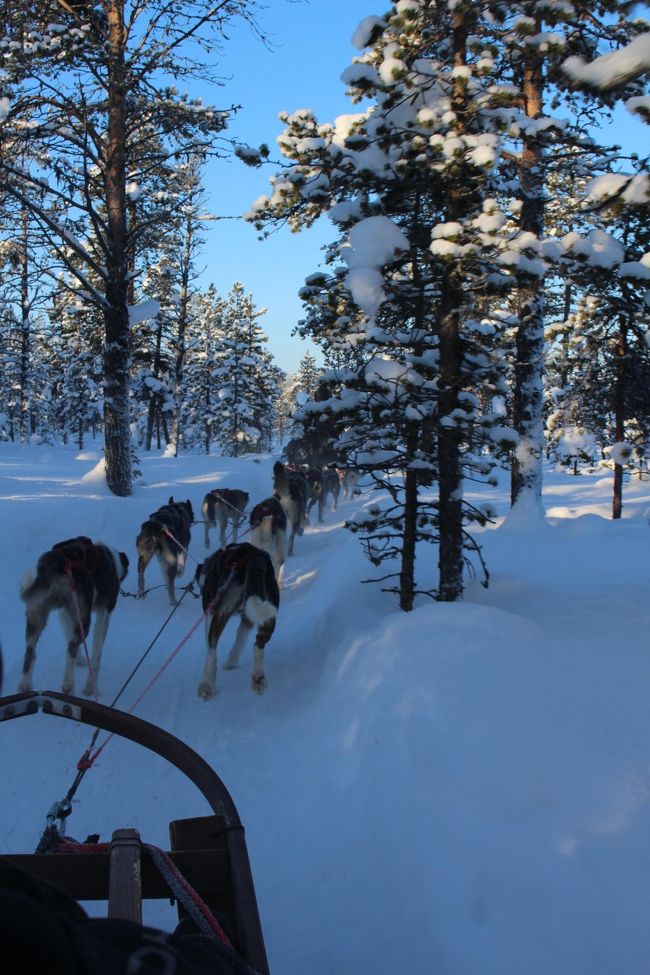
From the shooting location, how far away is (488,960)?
2.37 metres

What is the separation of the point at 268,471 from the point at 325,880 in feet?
75.1

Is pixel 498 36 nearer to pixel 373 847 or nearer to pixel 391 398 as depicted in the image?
pixel 391 398

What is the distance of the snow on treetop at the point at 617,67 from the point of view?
3297mm

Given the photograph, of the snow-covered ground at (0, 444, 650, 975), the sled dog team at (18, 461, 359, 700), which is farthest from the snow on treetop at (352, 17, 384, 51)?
the snow-covered ground at (0, 444, 650, 975)

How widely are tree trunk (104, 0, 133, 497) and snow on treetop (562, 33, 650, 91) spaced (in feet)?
37.5

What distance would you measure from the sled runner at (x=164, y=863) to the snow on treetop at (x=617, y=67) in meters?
3.94

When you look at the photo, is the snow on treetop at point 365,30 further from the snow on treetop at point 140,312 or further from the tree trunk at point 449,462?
the snow on treetop at point 140,312

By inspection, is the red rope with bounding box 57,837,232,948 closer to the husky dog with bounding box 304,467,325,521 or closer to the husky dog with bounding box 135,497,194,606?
the husky dog with bounding box 135,497,194,606

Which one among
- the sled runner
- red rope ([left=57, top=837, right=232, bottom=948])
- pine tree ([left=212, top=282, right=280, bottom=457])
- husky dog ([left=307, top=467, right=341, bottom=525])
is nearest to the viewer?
red rope ([left=57, top=837, right=232, bottom=948])

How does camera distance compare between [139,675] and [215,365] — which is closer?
[139,675]

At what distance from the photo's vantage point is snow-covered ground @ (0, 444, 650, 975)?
254 cm

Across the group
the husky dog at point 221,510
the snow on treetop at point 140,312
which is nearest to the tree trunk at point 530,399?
the husky dog at point 221,510

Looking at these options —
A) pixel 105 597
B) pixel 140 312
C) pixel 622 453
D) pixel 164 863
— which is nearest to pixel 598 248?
pixel 164 863

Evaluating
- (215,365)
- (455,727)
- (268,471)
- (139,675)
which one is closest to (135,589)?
(139,675)
